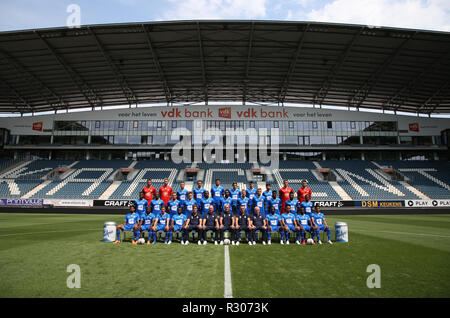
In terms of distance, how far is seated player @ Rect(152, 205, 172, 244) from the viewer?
359 inches

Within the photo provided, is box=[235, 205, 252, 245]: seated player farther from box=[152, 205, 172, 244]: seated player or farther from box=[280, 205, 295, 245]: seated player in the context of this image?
box=[152, 205, 172, 244]: seated player

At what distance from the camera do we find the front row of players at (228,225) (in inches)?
361

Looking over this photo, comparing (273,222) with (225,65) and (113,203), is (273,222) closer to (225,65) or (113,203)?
(113,203)

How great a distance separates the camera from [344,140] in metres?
37.7

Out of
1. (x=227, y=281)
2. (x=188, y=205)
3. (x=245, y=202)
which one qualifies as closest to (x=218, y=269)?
(x=227, y=281)

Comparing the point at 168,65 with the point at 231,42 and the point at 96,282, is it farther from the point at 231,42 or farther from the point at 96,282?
the point at 96,282

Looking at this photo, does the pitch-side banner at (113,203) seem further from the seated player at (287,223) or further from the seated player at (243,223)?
the seated player at (287,223)

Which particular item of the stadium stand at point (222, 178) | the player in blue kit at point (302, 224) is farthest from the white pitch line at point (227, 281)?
the stadium stand at point (222, 178)

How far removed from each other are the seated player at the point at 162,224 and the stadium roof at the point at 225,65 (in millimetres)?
19064

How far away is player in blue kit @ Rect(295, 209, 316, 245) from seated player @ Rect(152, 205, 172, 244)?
461 centimetres

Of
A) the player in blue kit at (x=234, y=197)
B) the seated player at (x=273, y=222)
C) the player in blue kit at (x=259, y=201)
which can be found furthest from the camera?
the player in blue kit at (x=234, y=197)

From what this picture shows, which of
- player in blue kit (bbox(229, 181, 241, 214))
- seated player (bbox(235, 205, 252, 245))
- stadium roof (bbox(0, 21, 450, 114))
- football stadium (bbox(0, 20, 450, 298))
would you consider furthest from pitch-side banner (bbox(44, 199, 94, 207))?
seated player (bbox(235, 205, 252, 245))

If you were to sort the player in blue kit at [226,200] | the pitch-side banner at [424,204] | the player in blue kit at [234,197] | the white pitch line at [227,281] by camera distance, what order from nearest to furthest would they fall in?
the white pitch line at [227,281], the player in blue kit at [226,200], the player in blue kit at [234,197], the pitch-side banner at [424,204]
